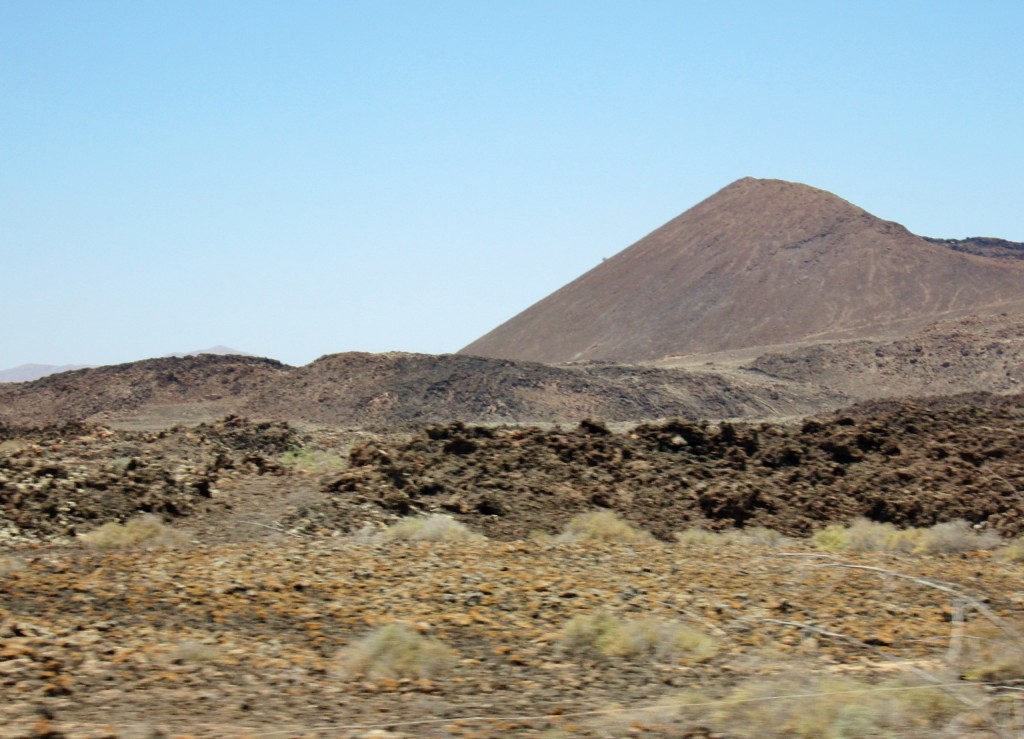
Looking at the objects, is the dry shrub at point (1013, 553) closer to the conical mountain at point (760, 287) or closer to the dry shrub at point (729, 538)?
the dry shrub at point (729, 538)

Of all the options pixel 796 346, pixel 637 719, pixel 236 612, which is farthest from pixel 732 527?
pixel 796 346

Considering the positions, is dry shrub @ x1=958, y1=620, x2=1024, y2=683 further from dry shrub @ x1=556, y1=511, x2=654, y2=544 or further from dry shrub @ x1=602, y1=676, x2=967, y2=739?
dry shrub @ x1=556, y1=511, x2=654, y2=544

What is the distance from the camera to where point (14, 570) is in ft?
30.8

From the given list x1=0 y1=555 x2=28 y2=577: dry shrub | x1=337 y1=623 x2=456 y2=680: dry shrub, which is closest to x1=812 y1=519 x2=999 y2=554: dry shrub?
x1=337 y1=623 x2=456 y2=680: dry shrub

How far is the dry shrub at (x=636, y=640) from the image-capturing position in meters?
7.68

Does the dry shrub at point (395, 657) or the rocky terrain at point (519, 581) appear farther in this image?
the dry shrub at point (395, 657)

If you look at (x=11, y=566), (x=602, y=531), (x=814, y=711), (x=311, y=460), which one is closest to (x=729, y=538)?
(x=602, y=531)

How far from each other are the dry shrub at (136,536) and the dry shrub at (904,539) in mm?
7038

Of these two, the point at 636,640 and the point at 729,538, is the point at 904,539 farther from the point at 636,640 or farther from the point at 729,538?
the point at 636,640

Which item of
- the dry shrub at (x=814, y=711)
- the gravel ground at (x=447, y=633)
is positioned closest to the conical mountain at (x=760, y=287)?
the gravel ground at (x=447, y=633)

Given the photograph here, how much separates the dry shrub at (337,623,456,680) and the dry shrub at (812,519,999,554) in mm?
6887

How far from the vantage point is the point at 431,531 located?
1312 cm

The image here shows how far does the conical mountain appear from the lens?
294 feet

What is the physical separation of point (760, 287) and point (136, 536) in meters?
89.7
